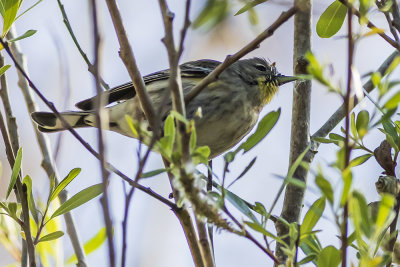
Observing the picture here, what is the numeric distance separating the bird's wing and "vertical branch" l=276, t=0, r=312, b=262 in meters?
1.36

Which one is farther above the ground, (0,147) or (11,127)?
(0,147)

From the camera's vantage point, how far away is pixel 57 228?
2723 mm

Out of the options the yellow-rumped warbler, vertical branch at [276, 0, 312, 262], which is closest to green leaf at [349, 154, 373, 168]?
vertical branch at [276, 0, 312, 262]

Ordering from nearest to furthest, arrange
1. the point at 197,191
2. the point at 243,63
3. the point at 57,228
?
1. the point at 197,191
2. the point at 57,228
3. the point at 243,63

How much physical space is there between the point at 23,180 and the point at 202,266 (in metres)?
0.79

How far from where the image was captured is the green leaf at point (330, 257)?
177 centimetres

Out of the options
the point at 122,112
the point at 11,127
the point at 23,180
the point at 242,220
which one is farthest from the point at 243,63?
the point at 242,220

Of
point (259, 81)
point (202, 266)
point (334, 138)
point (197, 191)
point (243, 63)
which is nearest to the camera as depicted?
point (197, 191)

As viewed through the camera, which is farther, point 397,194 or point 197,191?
point 397,194

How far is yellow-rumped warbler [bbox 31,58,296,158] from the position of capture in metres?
4.05

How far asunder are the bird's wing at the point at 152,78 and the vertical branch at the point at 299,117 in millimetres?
1355

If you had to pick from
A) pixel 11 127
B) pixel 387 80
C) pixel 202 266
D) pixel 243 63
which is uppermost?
pixel 243 63

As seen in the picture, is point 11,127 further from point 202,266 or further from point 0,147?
point 0,147

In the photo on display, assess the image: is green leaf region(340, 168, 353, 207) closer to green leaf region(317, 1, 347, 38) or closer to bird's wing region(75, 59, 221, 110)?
green leaf region(317, 1, 347, 38)
